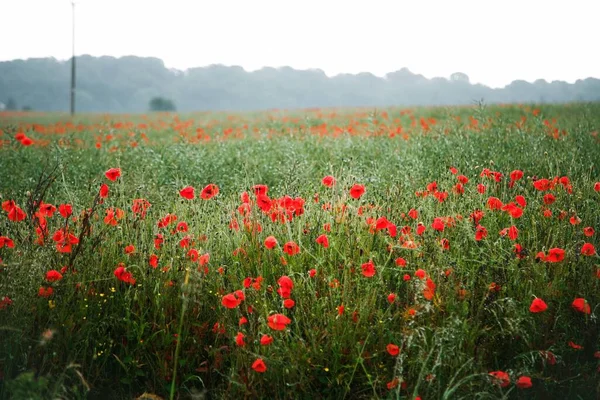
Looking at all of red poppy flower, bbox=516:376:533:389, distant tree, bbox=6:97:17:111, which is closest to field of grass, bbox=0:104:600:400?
red poppy flower, bbox=516:376:533:389

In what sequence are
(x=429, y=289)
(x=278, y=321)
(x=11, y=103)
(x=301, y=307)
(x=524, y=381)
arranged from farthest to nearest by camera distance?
1. (x=11, y=103)
2. (x=301, y=307)
3. (x=429, y=289)
4. (x=278, y=321)
5. (x=524, y=381)

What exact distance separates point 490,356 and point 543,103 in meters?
15.8

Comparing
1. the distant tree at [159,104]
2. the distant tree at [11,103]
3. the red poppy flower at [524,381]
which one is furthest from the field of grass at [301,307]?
the distant tree at [11,103]

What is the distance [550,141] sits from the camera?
566cm

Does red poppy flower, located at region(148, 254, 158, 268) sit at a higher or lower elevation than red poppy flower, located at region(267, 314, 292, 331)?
higher

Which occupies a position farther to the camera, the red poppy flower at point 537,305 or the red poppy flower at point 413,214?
the red poppy flower at point 413,214

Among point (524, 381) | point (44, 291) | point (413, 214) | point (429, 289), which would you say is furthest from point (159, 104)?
point (524, 381)

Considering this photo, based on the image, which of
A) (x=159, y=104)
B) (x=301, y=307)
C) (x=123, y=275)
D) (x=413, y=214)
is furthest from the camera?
(x=159, y=104)

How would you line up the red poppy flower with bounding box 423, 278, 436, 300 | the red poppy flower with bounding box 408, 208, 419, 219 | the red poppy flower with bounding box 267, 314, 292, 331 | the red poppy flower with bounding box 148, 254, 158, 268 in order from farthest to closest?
the red poppy flower with bounding box 408, 208, 419, 219
the red poppy flower with bounding box 148, 254, 158, 268
the red poppy flower with bounding box 423, 278, 436, 300
the red poppy flower with bounding box 267, 314, 292, 331

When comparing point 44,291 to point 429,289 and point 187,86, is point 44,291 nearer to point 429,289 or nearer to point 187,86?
point 429,289

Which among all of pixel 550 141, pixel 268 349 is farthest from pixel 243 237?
pixel 550 141

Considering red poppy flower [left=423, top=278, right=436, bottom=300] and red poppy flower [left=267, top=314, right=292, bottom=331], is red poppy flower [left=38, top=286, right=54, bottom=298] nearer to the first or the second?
red poppy flower [left=267, top=314, right=292, bottom=331]

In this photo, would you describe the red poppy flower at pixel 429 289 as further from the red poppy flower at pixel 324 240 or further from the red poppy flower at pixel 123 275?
the red poppy flower at pixel 123 275

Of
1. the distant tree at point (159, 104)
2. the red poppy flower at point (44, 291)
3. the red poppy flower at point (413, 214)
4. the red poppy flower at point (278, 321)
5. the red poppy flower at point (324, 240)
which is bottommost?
the red poppy flower at point (44, 291)
